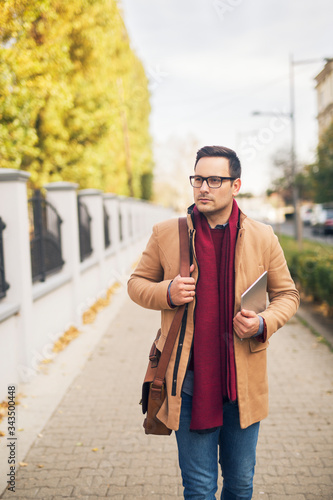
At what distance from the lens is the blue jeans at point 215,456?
2.38 m

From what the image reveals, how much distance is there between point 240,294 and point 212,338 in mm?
235

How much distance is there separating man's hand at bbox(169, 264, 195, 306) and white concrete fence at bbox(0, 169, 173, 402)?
3463mm

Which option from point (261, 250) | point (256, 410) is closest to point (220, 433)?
point (256, 410)

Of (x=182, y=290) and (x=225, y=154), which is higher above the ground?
(x=225, y=154)

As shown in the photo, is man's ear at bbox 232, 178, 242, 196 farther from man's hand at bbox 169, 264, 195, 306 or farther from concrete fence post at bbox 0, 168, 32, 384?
concrete fence post at bbox 0, 168, 32, 384

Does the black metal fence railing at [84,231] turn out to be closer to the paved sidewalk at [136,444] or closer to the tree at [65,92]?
the tree at [65,92]

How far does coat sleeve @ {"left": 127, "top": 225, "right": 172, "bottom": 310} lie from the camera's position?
7.78ft

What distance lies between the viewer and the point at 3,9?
186 inches

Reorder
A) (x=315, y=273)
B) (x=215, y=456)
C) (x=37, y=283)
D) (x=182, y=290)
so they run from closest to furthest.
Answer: (x=182, y=290) < (x=215, y=456) < (x=37, y=283) < (x=315, y=273)

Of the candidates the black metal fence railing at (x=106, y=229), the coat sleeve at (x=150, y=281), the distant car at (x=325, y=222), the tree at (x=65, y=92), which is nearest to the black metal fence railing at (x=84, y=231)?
the tree at (x=65, y=92)

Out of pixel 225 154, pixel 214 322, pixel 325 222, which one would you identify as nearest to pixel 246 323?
pixel 214 322

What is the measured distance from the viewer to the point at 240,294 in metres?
2.38

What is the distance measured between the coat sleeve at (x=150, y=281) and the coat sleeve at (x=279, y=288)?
0.51 meters

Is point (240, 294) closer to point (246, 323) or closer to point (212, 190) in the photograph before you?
point (246, 323)
